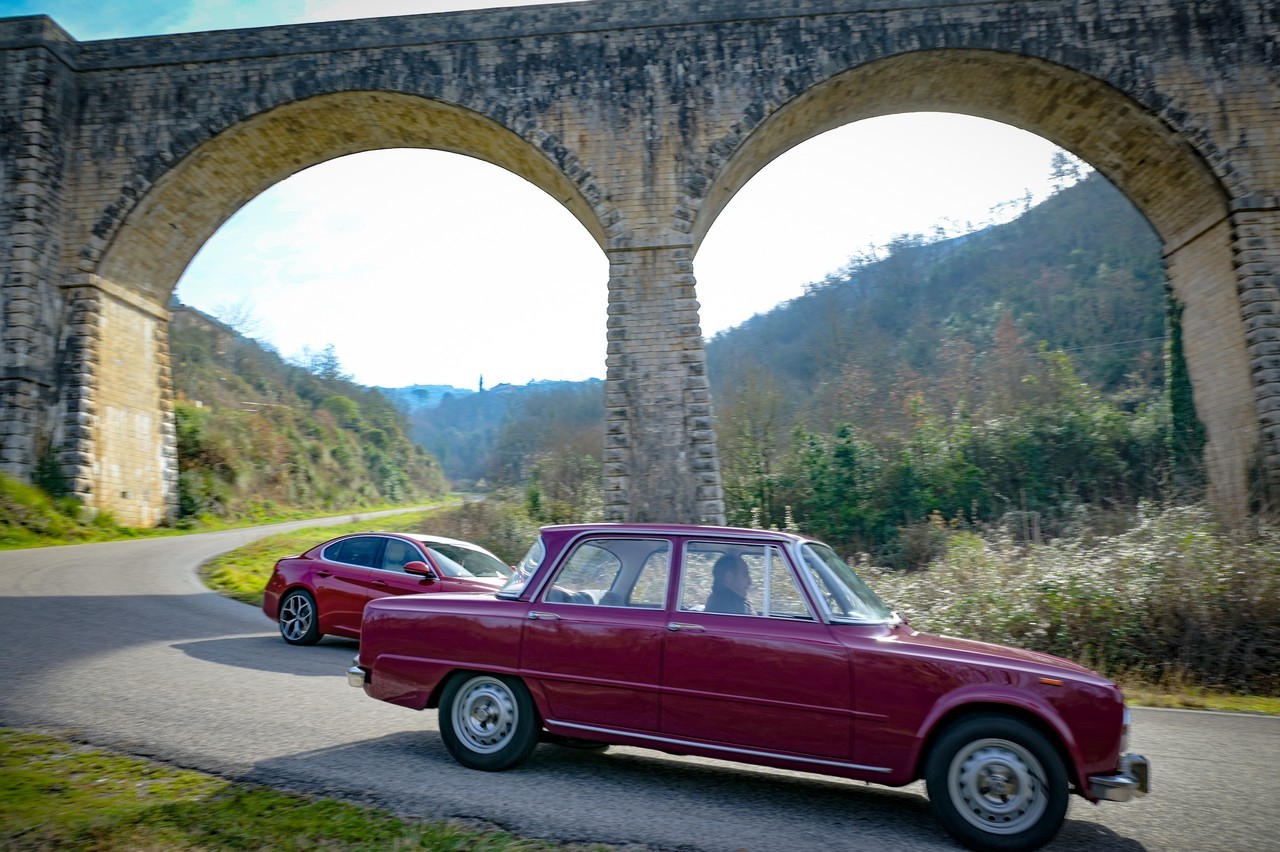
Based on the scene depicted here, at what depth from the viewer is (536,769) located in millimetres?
4523

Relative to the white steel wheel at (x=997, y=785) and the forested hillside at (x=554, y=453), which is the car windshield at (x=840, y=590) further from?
the forested hillside at (x=554, y=453)

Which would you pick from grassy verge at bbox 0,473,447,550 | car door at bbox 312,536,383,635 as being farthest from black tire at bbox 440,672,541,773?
grassy verge at bbox 0,473,447,550

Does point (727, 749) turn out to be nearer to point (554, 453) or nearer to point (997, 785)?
point (997, 785)

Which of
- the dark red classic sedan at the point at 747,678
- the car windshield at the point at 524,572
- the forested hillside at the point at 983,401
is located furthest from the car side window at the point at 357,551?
the forested hillside at the point at 983,401

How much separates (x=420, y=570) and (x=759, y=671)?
527 cm

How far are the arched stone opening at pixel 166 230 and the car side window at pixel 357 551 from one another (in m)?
8.12

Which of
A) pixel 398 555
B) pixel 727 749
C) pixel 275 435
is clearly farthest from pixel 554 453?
pixel 727 749

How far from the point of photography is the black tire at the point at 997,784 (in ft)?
11.6

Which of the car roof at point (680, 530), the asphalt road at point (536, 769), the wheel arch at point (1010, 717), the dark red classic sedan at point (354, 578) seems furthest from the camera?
the dark red classic sedan at point (354, 578)

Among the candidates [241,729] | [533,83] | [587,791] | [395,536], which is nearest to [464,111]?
[533,83]

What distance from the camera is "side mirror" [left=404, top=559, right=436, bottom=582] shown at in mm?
8312

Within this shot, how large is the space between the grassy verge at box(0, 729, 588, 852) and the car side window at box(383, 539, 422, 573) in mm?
4759

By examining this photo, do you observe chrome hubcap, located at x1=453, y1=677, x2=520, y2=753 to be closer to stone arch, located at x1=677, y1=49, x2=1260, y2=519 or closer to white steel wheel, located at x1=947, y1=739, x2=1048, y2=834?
white steel wheel, located at x1=947, y1=739, x2=1048, y2=834

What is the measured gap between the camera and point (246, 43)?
1570 cm
